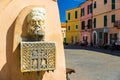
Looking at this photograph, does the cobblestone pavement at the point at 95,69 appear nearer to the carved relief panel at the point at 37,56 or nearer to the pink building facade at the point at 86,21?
the carved relief panel at the point at 37,56

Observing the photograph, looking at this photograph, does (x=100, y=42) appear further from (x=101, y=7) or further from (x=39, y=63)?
(x=39, y=63)

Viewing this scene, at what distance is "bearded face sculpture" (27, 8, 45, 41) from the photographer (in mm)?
2994

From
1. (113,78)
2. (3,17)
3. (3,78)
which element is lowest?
(113,78)

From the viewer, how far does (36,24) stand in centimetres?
298

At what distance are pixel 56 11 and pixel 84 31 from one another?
43.8 m

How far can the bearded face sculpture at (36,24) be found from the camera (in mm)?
2994

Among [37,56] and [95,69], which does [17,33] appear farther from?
[95,69]

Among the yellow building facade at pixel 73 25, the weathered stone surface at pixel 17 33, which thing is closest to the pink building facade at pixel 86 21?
the yellow building facade at pixel 73 25

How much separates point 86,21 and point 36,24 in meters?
43.4

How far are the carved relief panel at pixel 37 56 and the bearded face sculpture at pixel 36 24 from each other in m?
0.12

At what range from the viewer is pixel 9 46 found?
330 centimetres

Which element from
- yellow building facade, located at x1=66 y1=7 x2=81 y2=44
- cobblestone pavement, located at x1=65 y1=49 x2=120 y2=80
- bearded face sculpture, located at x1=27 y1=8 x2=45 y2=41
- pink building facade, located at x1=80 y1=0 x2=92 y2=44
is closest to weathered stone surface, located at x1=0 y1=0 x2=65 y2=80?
bearded face sculpture, located at x1=27 y1=8 x2=45 y2=41

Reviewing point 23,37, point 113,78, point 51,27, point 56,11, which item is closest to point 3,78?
point 23,37

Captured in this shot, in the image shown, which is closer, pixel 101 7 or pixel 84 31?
pixel 101 7
